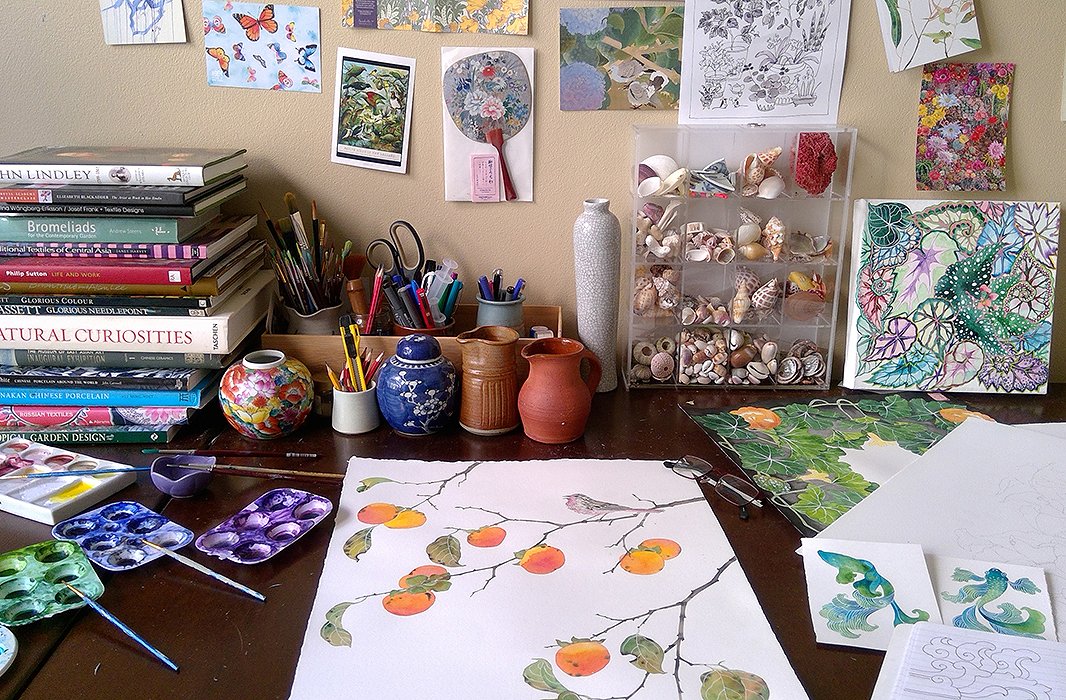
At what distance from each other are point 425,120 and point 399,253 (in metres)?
0.19

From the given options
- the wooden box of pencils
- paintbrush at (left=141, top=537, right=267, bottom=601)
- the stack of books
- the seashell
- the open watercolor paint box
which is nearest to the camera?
Result: paintbrush at (left=141, top=537, right=267, bottom=601)

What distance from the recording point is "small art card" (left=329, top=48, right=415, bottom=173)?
1228 mm

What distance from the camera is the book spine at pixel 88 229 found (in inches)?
42.2

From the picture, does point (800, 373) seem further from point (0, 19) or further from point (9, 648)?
point (0, 19)

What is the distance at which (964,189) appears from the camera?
1293 mm

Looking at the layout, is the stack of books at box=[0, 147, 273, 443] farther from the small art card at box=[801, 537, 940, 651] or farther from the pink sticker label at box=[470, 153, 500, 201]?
the small art card at box=[801, 537, 940, 651]

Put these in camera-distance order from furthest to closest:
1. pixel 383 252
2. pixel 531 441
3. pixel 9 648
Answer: pixel 383 252 < pixel 531 441 < pixel 9 648

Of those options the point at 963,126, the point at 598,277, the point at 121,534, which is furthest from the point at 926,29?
the point at 121,534

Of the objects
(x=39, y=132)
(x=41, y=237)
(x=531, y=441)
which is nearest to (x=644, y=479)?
(x=531, y=441)

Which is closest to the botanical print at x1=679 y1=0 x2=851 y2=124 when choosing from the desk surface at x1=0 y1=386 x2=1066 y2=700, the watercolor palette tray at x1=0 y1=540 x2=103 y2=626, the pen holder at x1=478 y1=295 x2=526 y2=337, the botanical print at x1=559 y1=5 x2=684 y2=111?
the botanical print at x1=559 y1=5 x2=684 y2=111

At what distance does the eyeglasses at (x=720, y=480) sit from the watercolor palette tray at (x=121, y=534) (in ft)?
1.79

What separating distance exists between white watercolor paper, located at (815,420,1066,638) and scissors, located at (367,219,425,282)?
2.21 feet

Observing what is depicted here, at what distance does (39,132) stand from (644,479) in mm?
986

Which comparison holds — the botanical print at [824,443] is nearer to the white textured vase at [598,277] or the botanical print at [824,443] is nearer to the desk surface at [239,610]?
the desk surface at [239,610]
